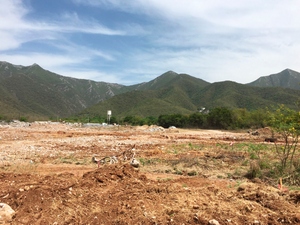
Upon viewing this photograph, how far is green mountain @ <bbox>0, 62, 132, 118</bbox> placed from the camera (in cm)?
7260

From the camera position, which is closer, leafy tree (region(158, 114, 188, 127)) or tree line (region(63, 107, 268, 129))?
tree line (region(63, 107, 268, 129))

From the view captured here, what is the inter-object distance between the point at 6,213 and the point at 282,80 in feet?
496

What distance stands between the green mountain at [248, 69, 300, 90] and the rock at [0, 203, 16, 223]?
138 metres

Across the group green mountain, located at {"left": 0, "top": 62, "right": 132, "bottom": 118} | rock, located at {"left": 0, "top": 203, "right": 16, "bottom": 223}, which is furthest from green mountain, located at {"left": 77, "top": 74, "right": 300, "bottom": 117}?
rock, located at {"left": 0, "top": 203, "right": 16, "bottom": 223}

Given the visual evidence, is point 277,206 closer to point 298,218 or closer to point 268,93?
point 298,218

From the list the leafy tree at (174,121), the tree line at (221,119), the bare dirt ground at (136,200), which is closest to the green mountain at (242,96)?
the tree line at (221,119)

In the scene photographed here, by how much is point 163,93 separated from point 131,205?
294 ft

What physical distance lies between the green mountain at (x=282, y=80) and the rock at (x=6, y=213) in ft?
454

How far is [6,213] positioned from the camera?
4.11 meters

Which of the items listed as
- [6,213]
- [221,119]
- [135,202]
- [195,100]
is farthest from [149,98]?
[6,213]

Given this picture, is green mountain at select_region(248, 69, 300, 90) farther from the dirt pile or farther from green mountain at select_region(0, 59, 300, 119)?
the dirt pile

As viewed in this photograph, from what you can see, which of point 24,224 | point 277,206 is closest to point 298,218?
point 277,206

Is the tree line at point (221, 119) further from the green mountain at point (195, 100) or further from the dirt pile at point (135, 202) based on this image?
the green mountain at point (195, 100)

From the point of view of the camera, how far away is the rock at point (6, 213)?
156 inches
